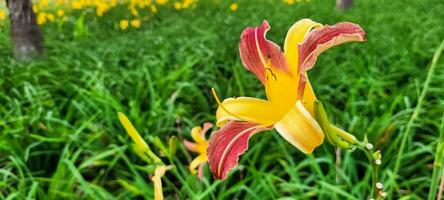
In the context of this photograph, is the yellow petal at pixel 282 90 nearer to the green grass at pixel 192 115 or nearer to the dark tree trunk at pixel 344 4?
the green grass at pixel 192 115

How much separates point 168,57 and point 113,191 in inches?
59.3

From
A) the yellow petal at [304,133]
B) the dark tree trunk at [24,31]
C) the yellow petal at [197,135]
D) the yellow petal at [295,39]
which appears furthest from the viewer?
the dark tree trunk at [24,31]

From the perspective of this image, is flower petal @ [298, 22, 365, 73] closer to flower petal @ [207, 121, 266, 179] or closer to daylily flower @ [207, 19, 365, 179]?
daylily flower @ [207, 19, 365, 179]

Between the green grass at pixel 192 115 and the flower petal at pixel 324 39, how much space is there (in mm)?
775

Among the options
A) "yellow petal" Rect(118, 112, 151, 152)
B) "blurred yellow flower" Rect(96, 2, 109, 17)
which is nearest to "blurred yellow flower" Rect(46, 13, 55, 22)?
"blurred yellow flower" Rect(96, 2, 109, 17)

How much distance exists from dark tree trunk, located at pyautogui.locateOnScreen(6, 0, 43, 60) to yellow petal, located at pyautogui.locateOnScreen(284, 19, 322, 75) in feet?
12.4

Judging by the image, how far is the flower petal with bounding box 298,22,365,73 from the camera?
734 millimetres

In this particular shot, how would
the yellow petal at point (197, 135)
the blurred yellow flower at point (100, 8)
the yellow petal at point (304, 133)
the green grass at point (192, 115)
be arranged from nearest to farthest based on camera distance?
1. the yellow petal at point (304, 133)
2. the yellow petal at point (197, 135)
3. the green grass at point (192, 115)
4. the blurred yellow flower at point (100, 8)

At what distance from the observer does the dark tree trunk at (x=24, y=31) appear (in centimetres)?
439

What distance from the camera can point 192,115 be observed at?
304 centimetres

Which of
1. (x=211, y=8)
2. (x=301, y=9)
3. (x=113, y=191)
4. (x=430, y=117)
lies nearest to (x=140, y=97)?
(x=113, y=191)

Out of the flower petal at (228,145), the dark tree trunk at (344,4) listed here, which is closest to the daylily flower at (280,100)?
the flower petal at (228,145)

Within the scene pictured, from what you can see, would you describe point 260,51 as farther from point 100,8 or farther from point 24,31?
point 100,8

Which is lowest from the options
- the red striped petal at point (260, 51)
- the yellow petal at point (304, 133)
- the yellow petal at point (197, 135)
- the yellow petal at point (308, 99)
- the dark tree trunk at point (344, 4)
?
the dark tree trunk at point (344, 4)
